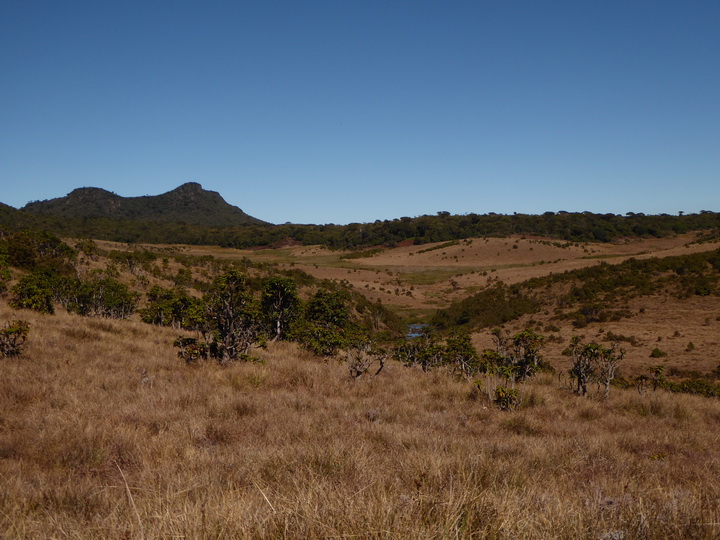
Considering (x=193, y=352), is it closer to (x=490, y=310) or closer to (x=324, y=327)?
(x=324, y=327)

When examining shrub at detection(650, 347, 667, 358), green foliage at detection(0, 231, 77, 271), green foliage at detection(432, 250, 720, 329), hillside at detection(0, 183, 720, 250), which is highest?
hillside at detection(0, 183, 720, 250)

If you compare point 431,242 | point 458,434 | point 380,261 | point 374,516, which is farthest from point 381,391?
point 431,242

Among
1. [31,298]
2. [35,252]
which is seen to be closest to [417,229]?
[35,252]

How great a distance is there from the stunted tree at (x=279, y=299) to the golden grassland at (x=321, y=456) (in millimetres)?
6521

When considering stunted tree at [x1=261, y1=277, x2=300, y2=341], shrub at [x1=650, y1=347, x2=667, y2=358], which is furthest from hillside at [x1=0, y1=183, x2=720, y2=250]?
stunted tree at [x1=261, y1=277, x2=300, y2=341]

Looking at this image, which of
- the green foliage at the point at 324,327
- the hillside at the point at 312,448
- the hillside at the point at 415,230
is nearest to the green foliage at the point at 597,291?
the hillside at the point at 312,448

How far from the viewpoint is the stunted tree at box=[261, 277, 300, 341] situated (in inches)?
636

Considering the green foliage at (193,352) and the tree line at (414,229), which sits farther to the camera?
the tree line at (414,229)

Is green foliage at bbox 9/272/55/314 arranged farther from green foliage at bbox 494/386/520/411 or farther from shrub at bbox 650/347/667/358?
shrub at bbox 650/347/667/358

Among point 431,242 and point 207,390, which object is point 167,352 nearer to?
point 207,390

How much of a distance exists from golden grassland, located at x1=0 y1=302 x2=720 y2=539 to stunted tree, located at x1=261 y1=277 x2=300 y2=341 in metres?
6.52

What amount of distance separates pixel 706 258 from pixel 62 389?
43.1 meters

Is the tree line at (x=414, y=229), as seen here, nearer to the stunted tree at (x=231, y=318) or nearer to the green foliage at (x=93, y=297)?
the green foliage at (x=93, y=297)

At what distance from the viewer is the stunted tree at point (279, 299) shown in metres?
16.2
